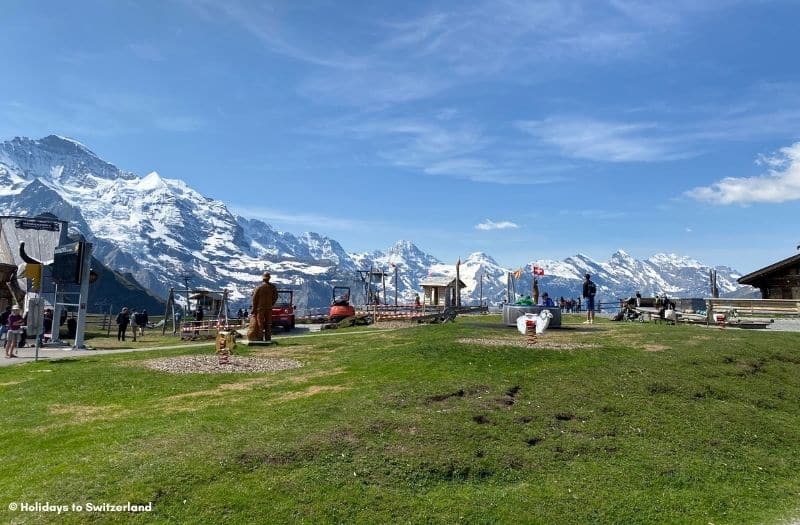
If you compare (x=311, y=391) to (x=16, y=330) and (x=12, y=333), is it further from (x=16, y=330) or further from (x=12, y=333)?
(x=16, y=330)

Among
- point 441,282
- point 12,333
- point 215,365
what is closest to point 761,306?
point 441,282

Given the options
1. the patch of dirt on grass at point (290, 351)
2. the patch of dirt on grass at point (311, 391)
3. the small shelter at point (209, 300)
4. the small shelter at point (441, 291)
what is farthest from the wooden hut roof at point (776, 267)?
the small shelter at point (209, 300)

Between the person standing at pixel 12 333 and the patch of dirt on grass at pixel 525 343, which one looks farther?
the person standing at pixel 12 333

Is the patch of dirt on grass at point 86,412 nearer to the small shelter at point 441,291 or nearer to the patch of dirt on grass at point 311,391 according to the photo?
the patch of dirt on grass at point 311,391

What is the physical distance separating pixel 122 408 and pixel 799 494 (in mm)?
17213

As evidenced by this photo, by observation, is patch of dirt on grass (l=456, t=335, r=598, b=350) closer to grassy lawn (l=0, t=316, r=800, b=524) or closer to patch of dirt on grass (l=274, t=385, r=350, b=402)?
grassy lawn (l=0, t=316, r=800, b=524)

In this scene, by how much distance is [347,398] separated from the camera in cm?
1597

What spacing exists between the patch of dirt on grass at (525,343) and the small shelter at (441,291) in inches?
2008


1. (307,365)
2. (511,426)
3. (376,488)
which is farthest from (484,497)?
(307,365)

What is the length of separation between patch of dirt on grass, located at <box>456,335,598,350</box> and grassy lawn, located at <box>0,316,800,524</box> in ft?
5.99

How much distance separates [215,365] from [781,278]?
55.0m

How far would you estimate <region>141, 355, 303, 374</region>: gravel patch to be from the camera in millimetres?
21844

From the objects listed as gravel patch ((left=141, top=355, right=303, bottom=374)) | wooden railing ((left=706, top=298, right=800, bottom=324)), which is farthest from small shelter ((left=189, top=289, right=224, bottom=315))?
wooden railing ((left=706, top=298, right=800, bottom=324))

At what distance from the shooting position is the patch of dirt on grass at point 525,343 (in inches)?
920
